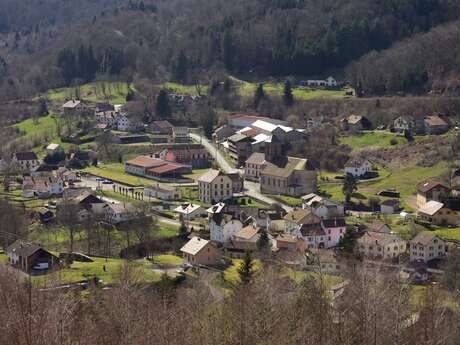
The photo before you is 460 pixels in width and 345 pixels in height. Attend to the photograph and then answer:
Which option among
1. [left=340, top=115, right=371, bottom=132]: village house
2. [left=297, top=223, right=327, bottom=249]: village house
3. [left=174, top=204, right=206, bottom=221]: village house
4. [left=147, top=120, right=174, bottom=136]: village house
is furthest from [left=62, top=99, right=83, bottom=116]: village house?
[left=297, top=223, right=327, bottom=249]: village house

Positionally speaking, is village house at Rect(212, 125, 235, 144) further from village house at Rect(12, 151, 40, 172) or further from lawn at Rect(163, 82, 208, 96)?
village house at Rect(12, 151, 40, 172)

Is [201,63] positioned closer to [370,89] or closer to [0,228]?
[370,89]

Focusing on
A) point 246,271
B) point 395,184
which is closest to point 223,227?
point 246,271

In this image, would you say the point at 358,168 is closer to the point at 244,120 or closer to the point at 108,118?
the point at 244,120

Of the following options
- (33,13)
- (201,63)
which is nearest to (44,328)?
(201,63)

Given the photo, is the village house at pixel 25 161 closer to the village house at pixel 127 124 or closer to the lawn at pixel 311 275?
the village house at pixel 127 124

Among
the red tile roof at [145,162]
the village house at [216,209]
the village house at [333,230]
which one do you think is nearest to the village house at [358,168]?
the village house at [216,209]
